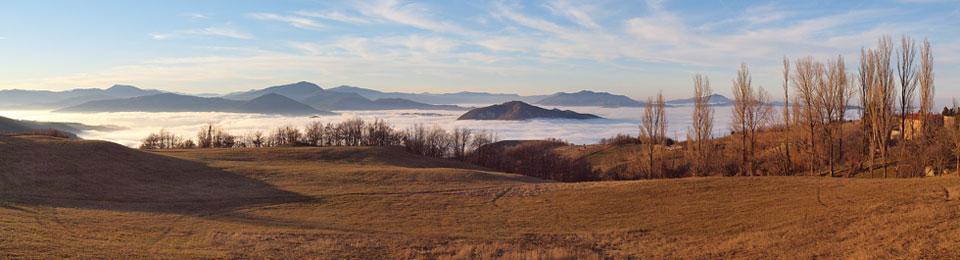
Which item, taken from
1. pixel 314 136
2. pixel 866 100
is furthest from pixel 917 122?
pixel 314 136

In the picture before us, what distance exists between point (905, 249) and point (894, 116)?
141 ft

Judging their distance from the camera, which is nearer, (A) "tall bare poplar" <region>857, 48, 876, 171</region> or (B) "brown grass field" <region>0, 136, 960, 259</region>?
(B) "brown grass field" <region>0, 136, 960, 259</region>

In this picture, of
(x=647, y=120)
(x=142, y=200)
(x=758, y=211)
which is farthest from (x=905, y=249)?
(x=647, y=120)

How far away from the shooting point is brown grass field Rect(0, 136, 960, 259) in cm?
1894

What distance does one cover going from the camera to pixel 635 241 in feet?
72.1

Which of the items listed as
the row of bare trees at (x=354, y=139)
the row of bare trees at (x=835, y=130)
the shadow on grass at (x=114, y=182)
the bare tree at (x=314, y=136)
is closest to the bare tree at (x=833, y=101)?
the row of bare trees at (x=835, y=130)

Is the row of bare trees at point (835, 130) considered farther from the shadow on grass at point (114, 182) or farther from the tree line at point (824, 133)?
the shadow on grass at point (114, 182)

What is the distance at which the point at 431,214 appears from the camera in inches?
→ 1153

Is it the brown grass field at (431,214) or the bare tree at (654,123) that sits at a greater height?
the bare tree at (654,123)

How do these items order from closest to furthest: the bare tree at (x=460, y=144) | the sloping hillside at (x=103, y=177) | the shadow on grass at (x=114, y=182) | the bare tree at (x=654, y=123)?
the shadow on grass at (x=114, y=182) → the sloping hillside at (x=103, y=177) → the bare tree at (x=654, y=123) → the bare tree at (x=460, y=144)

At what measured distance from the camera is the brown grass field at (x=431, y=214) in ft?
62.1

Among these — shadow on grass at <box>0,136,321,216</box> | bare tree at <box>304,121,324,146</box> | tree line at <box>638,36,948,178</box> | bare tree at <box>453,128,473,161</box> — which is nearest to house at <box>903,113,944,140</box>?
tree line at <box>638,36,948,178</box>

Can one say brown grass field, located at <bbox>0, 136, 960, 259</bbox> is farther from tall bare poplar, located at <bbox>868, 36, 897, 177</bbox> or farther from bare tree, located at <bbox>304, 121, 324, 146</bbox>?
bare tree, located at <bbox>304, 121, 324, 146</bbox>

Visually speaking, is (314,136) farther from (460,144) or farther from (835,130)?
(835,130)
